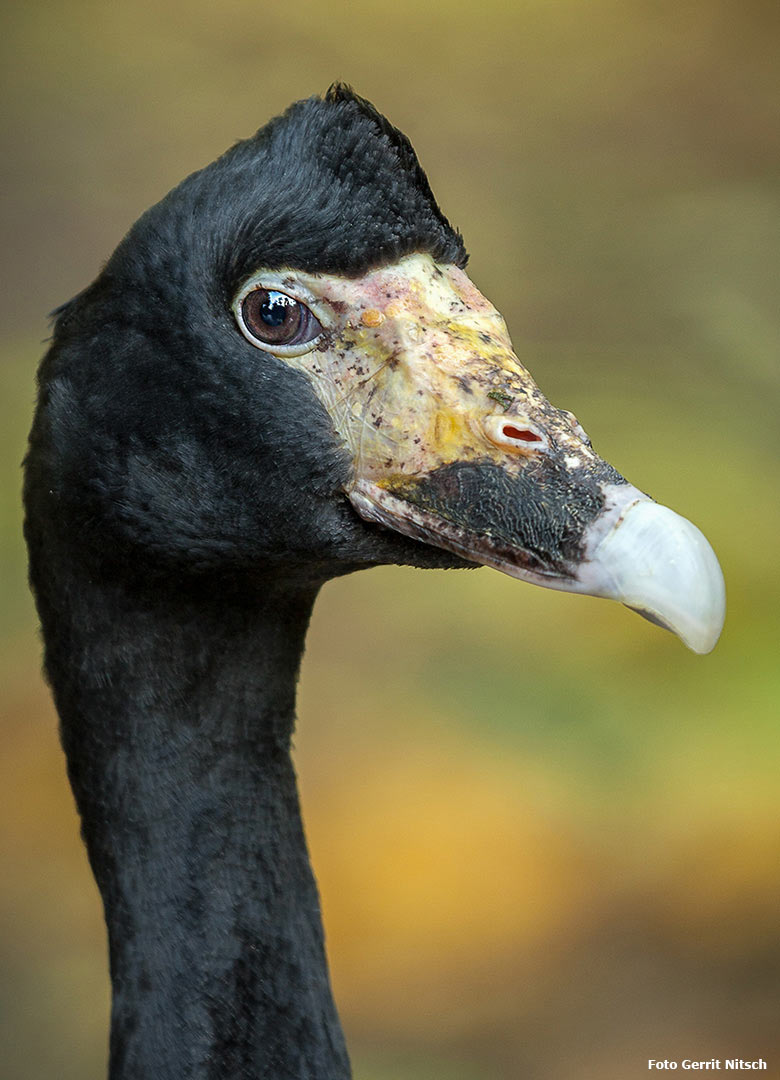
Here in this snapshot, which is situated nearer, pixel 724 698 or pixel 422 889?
pixel 422 889

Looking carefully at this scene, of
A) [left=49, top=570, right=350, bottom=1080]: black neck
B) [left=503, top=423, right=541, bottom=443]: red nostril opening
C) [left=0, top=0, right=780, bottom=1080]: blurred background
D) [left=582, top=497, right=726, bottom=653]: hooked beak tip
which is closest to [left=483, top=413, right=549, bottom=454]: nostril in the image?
[left=503, top=423, right=541, bottom=443]: red nostril opening

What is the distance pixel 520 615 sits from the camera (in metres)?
5.50

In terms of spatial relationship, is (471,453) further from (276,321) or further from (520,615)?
(520,615)

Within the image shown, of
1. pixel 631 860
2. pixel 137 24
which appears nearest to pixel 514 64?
pixel 137 24

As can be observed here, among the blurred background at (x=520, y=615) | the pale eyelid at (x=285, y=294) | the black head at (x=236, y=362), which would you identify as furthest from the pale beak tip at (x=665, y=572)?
the blurred background at (x=520, y=615)

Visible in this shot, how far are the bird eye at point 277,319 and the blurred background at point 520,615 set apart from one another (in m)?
2.82

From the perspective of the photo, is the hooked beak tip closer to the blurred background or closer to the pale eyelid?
the pale eyelid

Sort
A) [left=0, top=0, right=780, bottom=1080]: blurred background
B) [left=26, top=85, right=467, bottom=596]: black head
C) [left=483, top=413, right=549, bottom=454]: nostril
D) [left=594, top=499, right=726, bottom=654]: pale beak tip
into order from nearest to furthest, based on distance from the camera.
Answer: [left=594, top=499, right=726, bottom=654]: pale beak tip
[left=483, top=413, right=549, bottom=454]: nostril
[left=26, top=85, right=467, bottom=596]: black head
[left=0, top=0, right=780, bottom=1080]: blurred background

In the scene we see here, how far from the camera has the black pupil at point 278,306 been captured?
185cm

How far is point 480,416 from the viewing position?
1.76 meters

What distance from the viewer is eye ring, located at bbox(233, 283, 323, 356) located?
185 centimetres

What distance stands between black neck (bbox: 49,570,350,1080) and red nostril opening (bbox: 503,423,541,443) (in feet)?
1.78

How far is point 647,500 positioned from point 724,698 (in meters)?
3.70

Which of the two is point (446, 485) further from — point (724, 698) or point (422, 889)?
point (724, 698)
